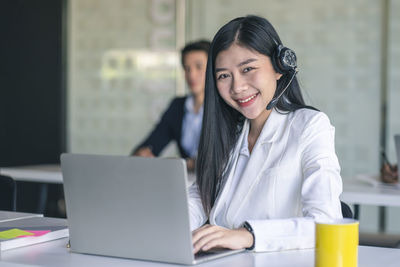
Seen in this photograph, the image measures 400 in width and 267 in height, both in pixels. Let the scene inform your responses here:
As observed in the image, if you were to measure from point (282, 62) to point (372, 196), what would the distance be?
0.99m

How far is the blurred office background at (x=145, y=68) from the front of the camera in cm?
448

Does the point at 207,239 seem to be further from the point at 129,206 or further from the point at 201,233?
the point at 129,206

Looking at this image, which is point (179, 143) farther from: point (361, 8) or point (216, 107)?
point (216, 107)

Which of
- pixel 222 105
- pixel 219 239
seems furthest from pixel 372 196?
pixel 219 239

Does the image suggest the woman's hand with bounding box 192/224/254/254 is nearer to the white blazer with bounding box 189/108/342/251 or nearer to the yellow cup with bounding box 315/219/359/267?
the white blazer with bounding box 189/108/342/251

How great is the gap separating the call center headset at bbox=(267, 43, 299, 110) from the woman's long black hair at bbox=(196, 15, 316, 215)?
2 centimetres

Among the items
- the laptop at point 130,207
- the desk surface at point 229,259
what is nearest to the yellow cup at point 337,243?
the desk surface at point 229,259

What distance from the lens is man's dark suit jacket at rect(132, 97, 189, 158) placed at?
13.2 feet

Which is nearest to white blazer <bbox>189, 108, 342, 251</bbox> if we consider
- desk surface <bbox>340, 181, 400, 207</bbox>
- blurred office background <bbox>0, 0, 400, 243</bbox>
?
desk surface <bbox>340, 181, 400, 207</bbox>

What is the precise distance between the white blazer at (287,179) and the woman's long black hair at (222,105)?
4 centimetres

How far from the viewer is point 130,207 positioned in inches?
53.4

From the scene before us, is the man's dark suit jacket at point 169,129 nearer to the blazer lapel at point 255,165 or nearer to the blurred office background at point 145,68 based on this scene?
the blurred office background at point 145,68

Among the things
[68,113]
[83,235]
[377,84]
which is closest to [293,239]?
[83,235]

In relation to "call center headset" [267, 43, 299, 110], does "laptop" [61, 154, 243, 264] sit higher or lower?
lower
